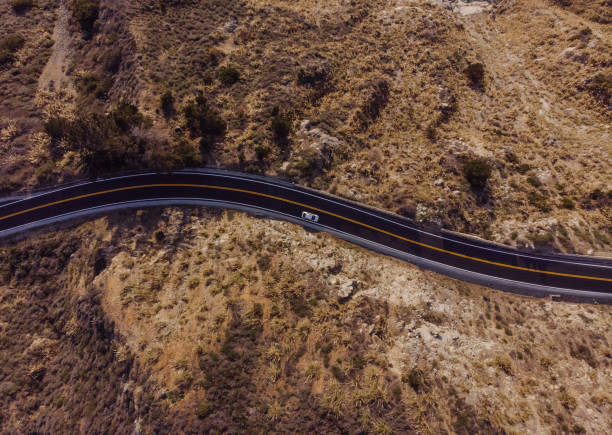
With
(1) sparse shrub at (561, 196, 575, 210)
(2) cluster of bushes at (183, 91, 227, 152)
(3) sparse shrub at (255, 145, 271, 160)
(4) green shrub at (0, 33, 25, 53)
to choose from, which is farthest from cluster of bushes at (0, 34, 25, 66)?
(1) sparse shrub at (561, 196, 575, 210)

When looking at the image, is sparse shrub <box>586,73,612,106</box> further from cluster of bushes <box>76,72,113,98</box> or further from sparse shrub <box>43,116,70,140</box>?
sparse shrub <box>43,116,70,140</box>

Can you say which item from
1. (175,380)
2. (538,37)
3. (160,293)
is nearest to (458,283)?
(175,380)

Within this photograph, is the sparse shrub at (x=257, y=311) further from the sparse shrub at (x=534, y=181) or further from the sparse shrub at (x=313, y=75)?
the sparse shrub at (x=534, y=181)

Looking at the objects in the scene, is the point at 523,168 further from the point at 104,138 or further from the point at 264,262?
the point at 104,138

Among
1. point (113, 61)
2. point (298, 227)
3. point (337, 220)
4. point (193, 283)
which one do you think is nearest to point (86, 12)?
point (113, 61)

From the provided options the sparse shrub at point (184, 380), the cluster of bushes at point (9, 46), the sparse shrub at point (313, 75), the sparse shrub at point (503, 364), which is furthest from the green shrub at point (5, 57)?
the sparse shrub at point (503, 364)

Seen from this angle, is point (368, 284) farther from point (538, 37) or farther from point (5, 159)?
point (538, 37)
